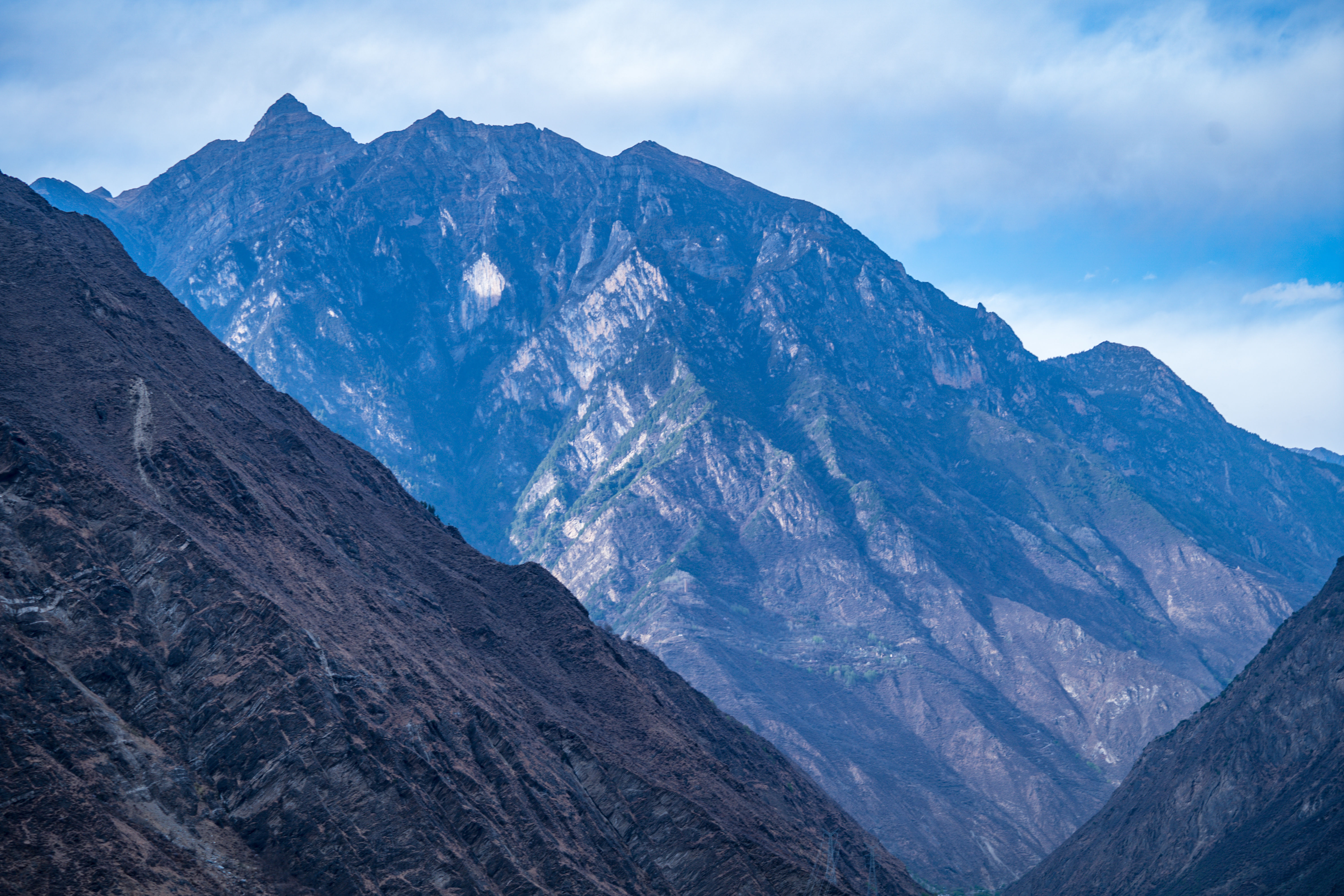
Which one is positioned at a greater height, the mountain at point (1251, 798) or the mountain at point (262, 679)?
the mountain at point (262, 679)

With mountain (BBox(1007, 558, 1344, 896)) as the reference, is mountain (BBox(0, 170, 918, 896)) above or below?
above

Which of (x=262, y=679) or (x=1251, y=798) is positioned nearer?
(x=262, y=679)

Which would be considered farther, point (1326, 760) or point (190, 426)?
point (1326, 760)

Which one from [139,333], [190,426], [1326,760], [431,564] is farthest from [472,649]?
[1326,760]

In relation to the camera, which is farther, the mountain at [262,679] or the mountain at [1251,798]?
the mountain at [1251,798]

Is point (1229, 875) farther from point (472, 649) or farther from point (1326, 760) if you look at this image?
point (472, 649)
